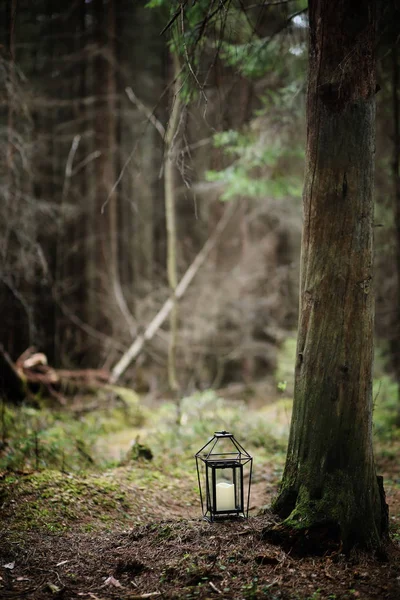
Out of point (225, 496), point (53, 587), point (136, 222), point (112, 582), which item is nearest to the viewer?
point (53, 587)

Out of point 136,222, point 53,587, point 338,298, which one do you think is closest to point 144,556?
point 53,587

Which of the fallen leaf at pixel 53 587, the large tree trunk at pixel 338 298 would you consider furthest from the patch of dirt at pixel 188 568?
the large tree trunk at pixel 338 298

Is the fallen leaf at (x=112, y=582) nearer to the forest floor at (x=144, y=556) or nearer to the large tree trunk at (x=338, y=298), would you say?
the forest floor at (x=144, y=556)

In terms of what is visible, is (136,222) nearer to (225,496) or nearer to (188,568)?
(225,496)

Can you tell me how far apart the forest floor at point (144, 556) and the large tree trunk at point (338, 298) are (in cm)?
32

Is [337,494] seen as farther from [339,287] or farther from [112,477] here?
[112,477]

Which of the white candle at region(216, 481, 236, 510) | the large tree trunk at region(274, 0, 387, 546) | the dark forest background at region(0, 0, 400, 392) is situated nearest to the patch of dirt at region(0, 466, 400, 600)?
the white candle at region(216, 481, 236, 510)

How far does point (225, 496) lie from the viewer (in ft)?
13.5

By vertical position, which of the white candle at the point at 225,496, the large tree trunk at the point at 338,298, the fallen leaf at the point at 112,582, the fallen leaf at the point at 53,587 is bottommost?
the fallen leaf at the point at 112,582

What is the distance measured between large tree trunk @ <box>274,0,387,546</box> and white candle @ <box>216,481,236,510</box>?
17.3 inches

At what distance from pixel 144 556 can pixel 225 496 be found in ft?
2.70

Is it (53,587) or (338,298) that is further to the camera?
(338,298)

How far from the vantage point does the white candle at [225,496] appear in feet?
13.4

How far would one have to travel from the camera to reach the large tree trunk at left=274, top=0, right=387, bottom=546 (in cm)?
375
